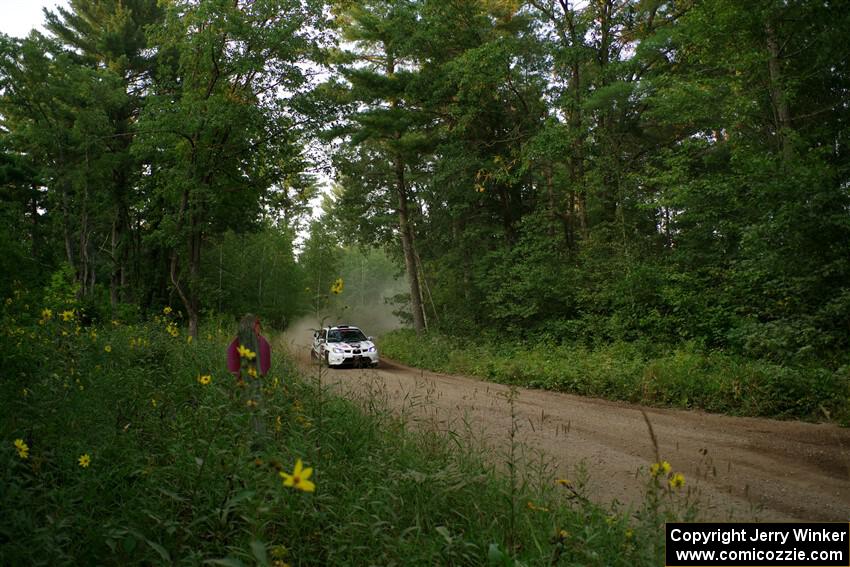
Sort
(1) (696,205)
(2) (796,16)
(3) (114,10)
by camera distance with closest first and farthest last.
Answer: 1. (2) (796,16)
2. (1) (696,205)
3. (3) (114,10)

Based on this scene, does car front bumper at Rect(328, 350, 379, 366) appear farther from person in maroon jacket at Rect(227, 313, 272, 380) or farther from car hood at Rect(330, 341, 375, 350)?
person in maroon jacket at Rect(227, 313, 272, 380)

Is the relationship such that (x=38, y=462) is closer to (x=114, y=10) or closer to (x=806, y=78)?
(x=806, y=78)

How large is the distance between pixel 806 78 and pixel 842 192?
10.9ft

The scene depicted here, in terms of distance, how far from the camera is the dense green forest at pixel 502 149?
37.9 feet

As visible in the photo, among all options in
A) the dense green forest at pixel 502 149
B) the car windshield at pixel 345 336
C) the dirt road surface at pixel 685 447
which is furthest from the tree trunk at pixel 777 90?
the car windshield at pixel 345 336

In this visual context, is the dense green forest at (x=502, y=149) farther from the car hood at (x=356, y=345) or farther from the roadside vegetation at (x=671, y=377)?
the car hood at (x=356, y=345)

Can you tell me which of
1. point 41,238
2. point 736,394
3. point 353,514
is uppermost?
point 41,238

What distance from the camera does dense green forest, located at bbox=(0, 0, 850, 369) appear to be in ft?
37.9

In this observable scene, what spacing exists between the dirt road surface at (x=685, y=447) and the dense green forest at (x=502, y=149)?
3383mm

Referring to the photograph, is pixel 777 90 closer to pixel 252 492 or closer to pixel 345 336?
pixel 252 492

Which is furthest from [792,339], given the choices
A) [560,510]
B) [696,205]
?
[560,510]

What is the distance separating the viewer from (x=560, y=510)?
373 centimetres

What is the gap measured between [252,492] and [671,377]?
33.3 ft

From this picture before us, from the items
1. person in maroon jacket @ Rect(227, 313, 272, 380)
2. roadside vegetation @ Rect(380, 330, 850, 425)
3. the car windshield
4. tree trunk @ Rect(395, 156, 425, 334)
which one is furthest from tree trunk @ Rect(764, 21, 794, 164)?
tree trunk @ Rect(395, 156, 425, 334)
